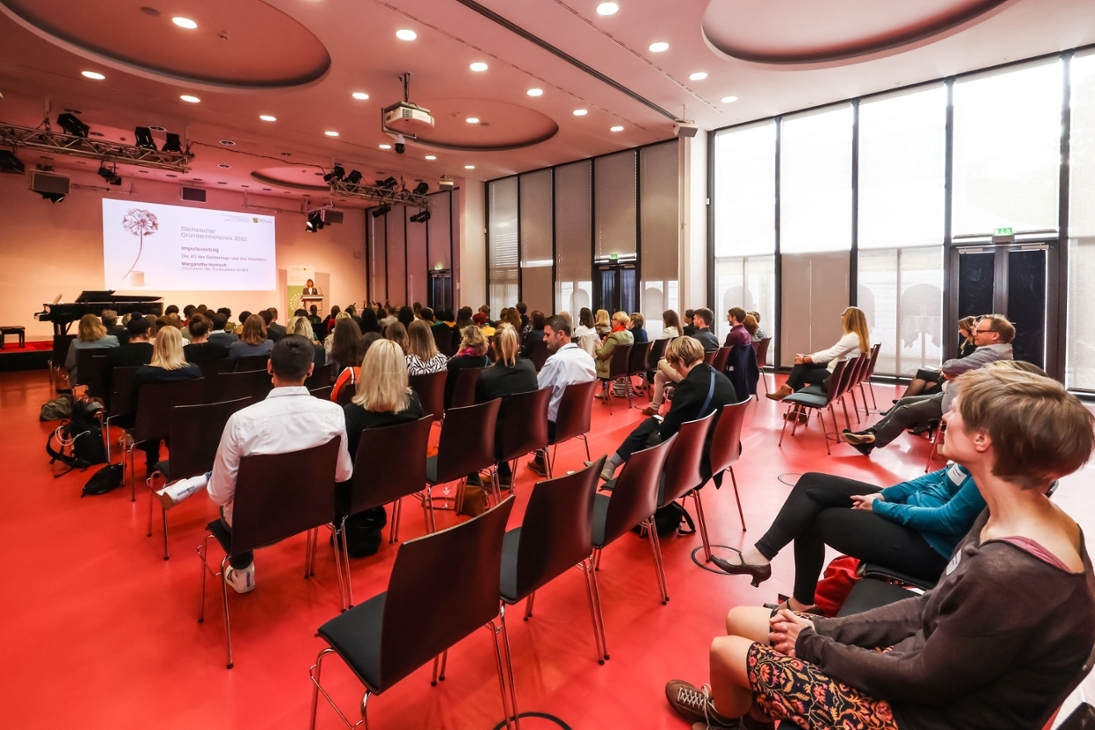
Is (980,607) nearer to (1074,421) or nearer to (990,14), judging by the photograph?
(1074,421)

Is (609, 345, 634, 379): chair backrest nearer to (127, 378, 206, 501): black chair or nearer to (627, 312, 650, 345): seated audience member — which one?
(627, 312, 650, 345): seated audience member

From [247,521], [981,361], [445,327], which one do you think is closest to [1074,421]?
[247,521]

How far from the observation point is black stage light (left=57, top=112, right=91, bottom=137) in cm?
876

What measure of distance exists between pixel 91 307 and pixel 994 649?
14.0 metres

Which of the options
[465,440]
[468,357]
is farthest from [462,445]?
[468,357]

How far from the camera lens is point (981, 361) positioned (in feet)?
15.0

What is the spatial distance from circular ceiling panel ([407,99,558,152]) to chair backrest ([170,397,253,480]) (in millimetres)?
7270

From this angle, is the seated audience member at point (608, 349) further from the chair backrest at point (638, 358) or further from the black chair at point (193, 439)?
the black chair at point (193, 439)

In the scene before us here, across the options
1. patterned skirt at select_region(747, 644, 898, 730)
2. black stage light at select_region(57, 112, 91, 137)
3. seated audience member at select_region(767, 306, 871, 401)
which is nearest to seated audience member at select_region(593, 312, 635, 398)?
seated audience member at select_region(767, 306, 871, 401)

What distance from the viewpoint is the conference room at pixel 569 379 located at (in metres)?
1.76

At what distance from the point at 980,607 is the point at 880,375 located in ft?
31.5

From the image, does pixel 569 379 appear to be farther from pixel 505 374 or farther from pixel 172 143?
pixel 172 143

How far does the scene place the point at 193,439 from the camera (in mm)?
3525

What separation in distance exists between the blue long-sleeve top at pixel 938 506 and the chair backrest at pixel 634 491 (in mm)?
930
